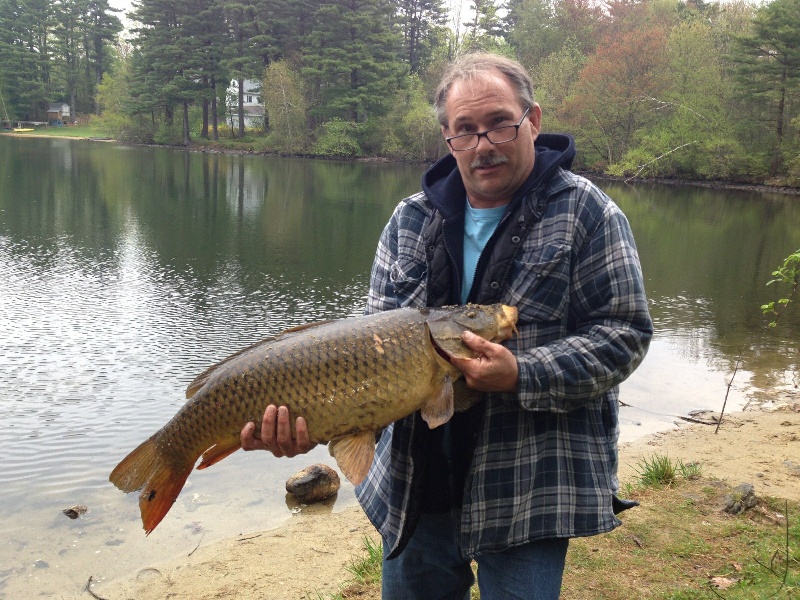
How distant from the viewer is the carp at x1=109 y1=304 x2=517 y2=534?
2287mm

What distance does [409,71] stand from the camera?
6200 cm

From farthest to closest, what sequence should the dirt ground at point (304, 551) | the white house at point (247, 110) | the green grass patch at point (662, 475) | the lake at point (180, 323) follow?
the white house at point (247, 110) → the lake at point (180, 323) → the green grass patch at point (662, 475) → the dirt ground at point (304, 551)

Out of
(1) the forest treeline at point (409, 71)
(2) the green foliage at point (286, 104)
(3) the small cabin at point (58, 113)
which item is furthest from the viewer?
(3) the small cabin at point (58, 113)

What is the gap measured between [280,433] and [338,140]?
55.6 m

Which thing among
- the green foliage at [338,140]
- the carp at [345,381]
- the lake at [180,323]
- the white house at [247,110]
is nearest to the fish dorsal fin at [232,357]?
the carp at [345,381]

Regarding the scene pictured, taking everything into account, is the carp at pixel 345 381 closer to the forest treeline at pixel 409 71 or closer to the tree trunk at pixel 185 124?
the forest treeline at pixel 409 71

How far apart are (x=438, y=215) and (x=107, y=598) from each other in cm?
408

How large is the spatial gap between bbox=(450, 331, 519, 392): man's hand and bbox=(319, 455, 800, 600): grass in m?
1.93

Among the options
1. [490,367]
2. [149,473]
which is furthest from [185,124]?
[490,367]

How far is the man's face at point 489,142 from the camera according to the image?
2.36m

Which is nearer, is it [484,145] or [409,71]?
[484,145]

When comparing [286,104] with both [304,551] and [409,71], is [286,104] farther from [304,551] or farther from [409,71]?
[304,551]

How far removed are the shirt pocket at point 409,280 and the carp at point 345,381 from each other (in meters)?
0.15

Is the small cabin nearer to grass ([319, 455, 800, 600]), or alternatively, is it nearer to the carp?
grass ([319, 455, 800, 600])
